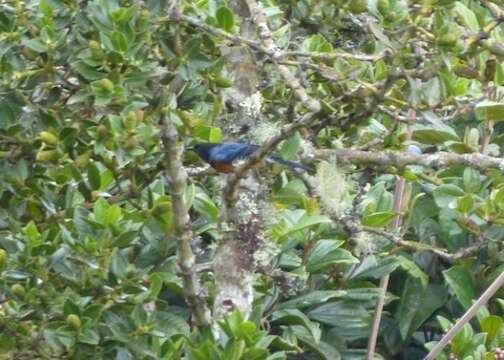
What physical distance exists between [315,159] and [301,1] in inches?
40.7

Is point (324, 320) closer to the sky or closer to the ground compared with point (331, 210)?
closer to the ground

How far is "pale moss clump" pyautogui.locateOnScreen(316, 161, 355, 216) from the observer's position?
288 centimetres

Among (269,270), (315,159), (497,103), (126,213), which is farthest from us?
(497,103)

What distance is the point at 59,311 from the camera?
9.91 feet

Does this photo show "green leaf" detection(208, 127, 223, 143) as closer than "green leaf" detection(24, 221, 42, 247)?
No

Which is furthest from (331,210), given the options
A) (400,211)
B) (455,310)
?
(455,310)

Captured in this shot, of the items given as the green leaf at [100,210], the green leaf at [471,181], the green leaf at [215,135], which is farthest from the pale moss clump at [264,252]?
the green leaf at [471,181]

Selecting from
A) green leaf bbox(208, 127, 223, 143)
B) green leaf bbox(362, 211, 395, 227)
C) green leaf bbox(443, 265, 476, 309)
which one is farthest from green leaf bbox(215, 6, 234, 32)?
green leaf bbox(443, 265, 476, 309)

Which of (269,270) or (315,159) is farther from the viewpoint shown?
(269,270)

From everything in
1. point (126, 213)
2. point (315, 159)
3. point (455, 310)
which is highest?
point (315, 159)

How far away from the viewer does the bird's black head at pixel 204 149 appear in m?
3.37

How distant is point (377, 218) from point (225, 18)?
3.22 ft

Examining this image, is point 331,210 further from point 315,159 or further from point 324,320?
point 324,320

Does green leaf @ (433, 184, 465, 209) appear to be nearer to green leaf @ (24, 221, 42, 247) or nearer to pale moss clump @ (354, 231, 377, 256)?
pale moss clump @ (354, 231, 377, 256)
